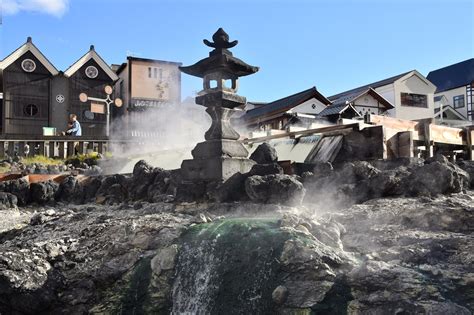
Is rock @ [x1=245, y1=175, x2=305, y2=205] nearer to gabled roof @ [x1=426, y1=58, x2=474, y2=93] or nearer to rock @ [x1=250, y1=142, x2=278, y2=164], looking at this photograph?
rock @ [x1=250, y1=142, x2=278, y2=164]

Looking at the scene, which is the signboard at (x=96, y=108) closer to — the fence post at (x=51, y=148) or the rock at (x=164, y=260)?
the fence post at (x=51, y=148)

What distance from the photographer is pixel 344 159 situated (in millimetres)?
9695

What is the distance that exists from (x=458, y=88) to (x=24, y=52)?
121 feet

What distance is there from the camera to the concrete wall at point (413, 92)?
3222 centimetres

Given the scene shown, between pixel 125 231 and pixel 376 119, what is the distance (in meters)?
7.20

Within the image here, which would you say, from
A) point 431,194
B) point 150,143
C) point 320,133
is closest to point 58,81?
point 150,143

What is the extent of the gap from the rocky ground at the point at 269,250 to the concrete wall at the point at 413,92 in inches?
1016

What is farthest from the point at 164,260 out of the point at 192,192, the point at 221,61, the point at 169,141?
the point at 169,141

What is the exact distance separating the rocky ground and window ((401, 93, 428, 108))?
2653 centimetres

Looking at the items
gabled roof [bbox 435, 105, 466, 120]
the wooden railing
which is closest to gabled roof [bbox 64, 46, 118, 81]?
the wooden railing

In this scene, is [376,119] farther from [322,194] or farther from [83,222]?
[83,222]

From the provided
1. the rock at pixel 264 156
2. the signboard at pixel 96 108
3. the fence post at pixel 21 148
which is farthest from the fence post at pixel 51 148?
the rock at pixel 264 156

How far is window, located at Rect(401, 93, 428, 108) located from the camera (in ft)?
107

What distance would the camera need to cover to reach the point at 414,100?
33250mm
